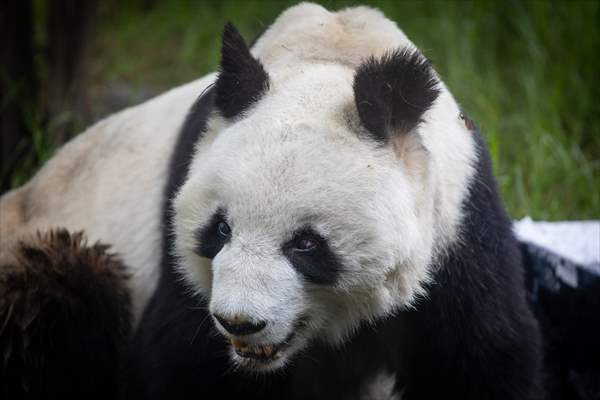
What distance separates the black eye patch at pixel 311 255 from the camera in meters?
2.50

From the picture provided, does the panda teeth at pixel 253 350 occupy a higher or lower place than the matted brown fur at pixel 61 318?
higher

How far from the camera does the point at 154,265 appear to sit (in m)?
3.77

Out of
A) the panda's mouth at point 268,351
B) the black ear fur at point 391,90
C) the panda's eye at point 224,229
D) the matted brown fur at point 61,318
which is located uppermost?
the black ear fur at point 391,90

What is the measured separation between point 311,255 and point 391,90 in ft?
1.79

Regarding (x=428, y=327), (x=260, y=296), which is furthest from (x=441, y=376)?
(x=260, y=296)

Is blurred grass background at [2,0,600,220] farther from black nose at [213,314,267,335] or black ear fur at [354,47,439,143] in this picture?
black nose at [213,314,267,335]

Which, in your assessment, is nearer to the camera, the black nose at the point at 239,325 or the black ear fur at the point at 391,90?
the black nose at the point at 239,325

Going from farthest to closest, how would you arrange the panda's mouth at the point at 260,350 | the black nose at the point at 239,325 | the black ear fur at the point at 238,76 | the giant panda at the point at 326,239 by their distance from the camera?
the black ear fur at the point at 238,76, the panda's mouth at the point at 260,350, the giant panda at the point at 326,239, the black nose at the point at 239,325

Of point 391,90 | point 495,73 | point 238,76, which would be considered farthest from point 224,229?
point 495,73

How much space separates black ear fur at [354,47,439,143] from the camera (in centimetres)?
258

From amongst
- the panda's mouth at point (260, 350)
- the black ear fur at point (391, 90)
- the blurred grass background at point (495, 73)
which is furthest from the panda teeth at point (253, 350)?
the blurred grass background at point (495, 73)

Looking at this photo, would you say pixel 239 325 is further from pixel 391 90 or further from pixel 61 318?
pixel 61 318

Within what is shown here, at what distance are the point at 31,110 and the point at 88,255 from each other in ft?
10.1

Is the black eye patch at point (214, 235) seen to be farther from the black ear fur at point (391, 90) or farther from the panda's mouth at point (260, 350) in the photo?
the black ear fur at point (391, 90)
